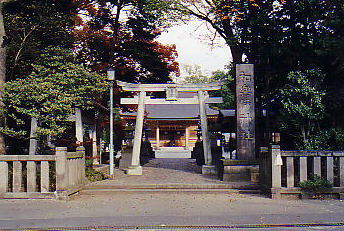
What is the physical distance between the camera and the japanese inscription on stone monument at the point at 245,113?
39.9ft

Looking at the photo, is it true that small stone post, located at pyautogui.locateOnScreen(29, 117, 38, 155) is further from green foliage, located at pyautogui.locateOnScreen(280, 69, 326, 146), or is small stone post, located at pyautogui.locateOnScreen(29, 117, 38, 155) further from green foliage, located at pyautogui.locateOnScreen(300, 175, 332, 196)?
green foliage, located at pyautogui.locateOnScreen(300, 175, 332, 196)

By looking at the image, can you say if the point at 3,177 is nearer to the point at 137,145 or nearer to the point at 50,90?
the point at 50,90

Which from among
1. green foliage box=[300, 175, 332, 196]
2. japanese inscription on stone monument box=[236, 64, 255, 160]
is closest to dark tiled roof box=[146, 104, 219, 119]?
japanese inscription on stone monument box=[236, 64, 255, 160]

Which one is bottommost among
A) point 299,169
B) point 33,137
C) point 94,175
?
point 94,175

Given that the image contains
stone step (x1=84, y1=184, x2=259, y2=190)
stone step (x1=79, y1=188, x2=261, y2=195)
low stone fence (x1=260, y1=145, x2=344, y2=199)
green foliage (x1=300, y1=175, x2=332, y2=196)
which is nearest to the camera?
green foliage (x1=300, y1=175, x2=332, y2=196)

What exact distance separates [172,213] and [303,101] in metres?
6.22

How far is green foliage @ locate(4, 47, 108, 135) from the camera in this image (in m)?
11.1

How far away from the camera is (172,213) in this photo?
7.63 meters

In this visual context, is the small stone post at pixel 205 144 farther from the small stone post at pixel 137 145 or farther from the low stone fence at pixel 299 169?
the low stone fence at pixel 299 169

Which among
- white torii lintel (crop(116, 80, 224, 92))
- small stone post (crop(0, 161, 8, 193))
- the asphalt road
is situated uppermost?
white torii lintel (crop(116, 80, 224, 92))

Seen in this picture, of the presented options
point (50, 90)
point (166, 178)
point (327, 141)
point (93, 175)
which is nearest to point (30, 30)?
point (50, 90)

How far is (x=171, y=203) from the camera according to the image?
8.88 meters

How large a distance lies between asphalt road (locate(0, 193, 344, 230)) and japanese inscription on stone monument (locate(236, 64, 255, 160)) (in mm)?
2518

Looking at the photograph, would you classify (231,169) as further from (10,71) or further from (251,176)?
(10,71)
